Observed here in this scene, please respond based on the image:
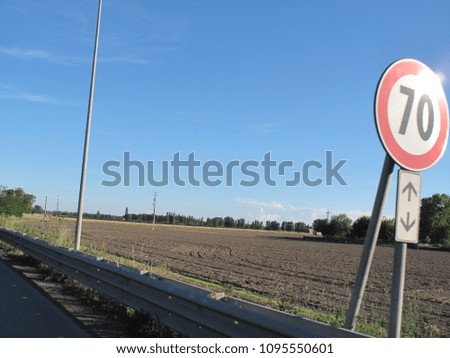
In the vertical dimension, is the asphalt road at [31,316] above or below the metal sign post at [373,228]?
below

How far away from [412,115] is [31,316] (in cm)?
577

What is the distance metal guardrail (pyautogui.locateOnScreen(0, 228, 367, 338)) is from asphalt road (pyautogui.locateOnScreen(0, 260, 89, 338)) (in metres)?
0.87

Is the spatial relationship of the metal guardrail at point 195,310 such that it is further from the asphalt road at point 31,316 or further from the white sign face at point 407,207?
the white sign face at point 407,207

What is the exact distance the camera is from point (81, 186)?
1459 centimetres

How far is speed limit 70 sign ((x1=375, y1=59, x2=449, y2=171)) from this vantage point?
3.70 metres

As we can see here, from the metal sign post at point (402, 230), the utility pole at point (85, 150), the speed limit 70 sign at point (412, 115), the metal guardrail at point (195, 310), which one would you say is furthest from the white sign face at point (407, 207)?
the utility pole at point (85, 150)

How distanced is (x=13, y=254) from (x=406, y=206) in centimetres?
1507

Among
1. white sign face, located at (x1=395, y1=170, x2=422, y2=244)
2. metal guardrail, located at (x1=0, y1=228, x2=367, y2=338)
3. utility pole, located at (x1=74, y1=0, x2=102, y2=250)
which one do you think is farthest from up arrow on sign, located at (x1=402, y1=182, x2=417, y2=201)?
utility pole, located at (x1=74, y1=0, x2=102, y2=250)

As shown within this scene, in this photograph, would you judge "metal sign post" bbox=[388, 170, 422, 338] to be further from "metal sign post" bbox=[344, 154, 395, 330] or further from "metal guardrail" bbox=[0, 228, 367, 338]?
"metal guardrail" bbox=[0, 228, 367, 338]

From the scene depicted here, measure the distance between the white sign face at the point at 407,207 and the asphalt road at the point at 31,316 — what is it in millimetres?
4053

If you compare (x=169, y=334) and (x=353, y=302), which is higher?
(x=353, y=302)

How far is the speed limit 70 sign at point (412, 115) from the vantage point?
12.1 ft
